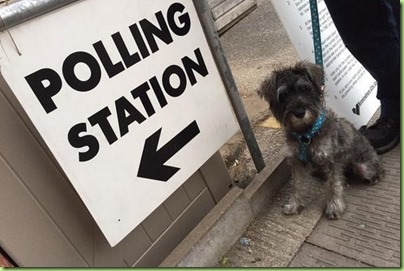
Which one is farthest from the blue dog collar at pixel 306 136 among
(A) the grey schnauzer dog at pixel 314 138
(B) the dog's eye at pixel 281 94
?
(B) the dog's eye at pixel 281 94

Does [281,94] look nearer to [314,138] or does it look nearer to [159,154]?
[314,138]

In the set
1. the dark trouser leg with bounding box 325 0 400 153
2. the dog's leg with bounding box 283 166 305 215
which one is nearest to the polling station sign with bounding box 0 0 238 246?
the dog's leg with bounding box 283 166 305 215

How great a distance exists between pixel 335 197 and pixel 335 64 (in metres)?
1.11

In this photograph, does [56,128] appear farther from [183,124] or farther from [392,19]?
[392,19]

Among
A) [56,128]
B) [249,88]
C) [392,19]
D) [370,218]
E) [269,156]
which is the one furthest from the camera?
[249,88]

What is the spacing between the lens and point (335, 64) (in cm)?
315

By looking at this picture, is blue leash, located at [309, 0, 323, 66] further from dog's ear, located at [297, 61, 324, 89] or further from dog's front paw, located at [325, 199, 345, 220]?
dog's front paw, located at [325, 199, 345, 220]

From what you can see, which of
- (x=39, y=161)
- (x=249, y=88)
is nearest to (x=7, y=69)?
(x=39, y=161)

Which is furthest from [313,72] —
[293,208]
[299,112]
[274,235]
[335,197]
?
[274,235]

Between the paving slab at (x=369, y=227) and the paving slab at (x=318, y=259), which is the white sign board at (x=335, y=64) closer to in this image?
the paving slab at (x=369, y=227)

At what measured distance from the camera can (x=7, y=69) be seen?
1.64 metres

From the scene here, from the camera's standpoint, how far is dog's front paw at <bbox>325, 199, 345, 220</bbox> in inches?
104

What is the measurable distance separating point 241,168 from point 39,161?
1882 mm

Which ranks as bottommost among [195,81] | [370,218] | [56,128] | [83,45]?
[370,218]
